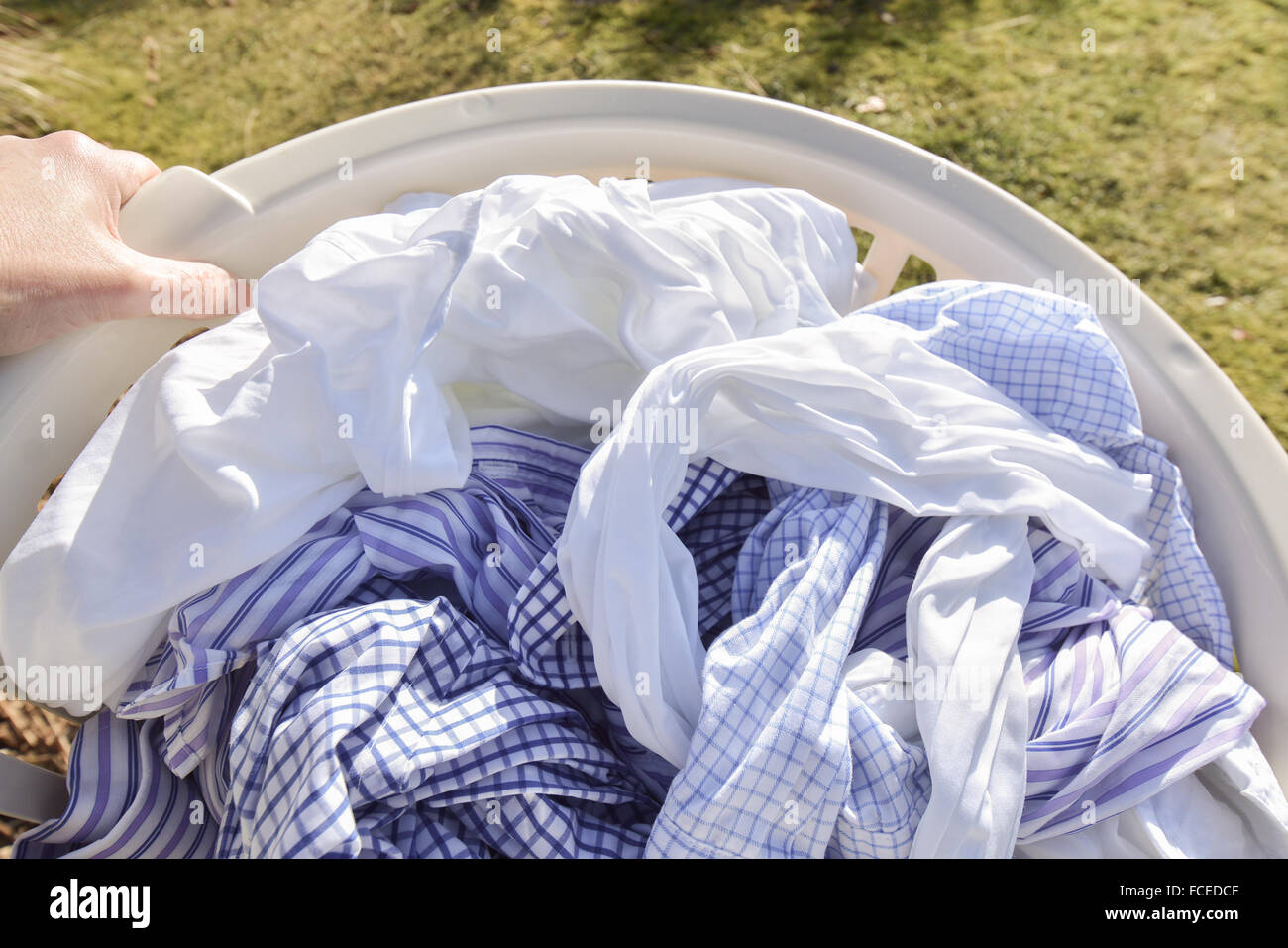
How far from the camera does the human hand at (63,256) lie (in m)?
0.99

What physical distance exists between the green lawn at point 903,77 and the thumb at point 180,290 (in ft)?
3.56

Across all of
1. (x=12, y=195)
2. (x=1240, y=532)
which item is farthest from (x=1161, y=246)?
(x=12, y=195)

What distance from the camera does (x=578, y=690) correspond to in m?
0.94

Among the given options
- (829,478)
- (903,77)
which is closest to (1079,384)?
(829,478)

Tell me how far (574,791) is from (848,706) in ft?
0.87

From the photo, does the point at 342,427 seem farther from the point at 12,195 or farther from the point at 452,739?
the point at 12,195

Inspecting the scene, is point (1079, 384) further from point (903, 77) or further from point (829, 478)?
point (903, 77)

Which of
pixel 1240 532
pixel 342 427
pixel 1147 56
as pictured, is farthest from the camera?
pixel 1147 56

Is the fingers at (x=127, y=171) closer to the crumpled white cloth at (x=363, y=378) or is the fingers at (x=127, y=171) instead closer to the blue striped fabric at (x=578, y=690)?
the crumpled white cloth at (x=363, y=378)

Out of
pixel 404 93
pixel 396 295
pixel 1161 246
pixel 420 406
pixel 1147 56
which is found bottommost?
pixel 420 406

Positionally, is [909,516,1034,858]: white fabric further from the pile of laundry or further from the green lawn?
the green lawn

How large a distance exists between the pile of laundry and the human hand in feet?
0.49
